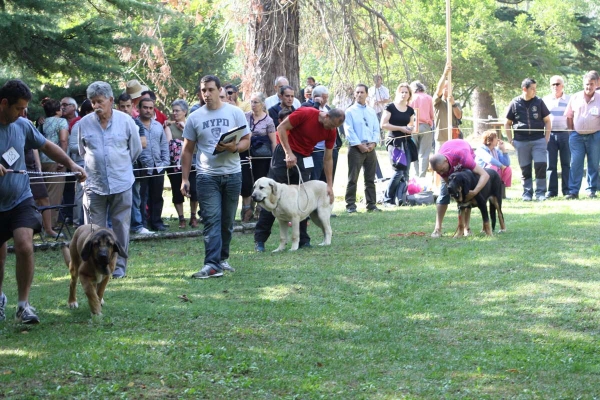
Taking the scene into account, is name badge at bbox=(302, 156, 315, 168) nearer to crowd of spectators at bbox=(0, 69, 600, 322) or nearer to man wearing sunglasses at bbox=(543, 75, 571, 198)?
crowd of spectators at bbox=(0, 69, 600, 322)

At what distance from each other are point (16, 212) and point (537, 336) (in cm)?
438

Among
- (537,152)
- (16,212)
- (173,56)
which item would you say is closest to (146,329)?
(16,212)

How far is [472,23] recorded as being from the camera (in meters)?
33.3

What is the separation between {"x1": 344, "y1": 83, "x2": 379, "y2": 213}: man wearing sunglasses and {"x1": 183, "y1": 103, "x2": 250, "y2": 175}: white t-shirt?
6.53m

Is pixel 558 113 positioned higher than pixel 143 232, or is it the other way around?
pixel 558 113

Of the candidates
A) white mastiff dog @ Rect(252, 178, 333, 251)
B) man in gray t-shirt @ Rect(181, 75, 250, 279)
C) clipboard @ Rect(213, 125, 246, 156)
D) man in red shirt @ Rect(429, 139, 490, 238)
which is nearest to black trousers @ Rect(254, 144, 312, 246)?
white mastiff dog @ Rect(252, 178, 333, 251)

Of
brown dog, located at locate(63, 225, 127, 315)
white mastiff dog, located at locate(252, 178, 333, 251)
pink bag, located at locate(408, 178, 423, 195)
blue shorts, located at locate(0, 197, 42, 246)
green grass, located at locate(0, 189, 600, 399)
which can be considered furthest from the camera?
pink bag, located at locate(408, 178, 423, 195)

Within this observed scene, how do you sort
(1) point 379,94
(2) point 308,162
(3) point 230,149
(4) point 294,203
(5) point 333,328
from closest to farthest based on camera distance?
(5) point 333,328, (3) point 230,149, (4) point 294,203, (2) point 308,162, (1) point 379,94

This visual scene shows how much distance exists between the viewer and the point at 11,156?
7223 millimetres

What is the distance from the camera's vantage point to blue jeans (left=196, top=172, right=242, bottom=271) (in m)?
9.30

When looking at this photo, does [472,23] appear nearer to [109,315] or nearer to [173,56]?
[173,56]

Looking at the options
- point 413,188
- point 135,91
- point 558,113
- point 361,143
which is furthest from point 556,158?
point 135,91

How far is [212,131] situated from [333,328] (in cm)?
300

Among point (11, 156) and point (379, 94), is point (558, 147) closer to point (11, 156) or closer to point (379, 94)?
point (379, 94)
